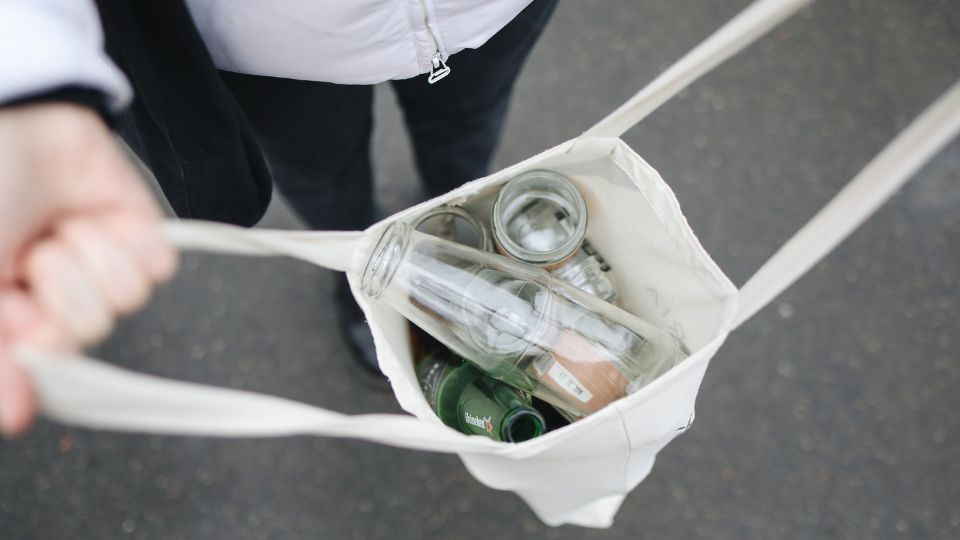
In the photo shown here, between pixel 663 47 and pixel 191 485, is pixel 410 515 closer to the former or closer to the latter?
pixel 191 485

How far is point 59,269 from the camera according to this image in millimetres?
313

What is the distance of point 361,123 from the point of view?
72 centimetres

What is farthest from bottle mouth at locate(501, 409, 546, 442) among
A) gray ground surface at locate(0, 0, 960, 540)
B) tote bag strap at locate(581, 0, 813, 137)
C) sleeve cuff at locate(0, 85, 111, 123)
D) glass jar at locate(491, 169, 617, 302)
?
gray ground surface at locate(0, 0, 960, 540)

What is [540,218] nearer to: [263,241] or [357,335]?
[263,241]

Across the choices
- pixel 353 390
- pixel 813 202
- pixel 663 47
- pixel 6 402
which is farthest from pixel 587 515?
pixel 663 47

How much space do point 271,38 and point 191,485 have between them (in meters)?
0.74

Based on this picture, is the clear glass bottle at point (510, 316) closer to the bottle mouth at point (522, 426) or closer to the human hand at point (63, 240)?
the bottle mouth at point (522, 426)

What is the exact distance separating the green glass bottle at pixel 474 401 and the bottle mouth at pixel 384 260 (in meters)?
0.12

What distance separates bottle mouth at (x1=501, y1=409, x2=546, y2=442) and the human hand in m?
0.28

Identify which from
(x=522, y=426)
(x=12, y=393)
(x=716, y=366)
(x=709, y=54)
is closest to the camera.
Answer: (x=12, y=393)

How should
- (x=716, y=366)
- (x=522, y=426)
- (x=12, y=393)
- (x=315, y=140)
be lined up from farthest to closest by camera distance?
(x=716, y=366), (x=315, y=140), (x=522, y=426), (x=12, y=393)

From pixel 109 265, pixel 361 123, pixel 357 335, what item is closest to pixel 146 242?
pixel 109 265

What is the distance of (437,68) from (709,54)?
0.24 m

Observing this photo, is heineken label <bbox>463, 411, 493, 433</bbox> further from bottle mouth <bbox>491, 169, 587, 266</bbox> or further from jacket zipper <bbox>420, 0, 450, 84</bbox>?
jacket zipper <bbox>420, 0, 450, 84</bbox>
